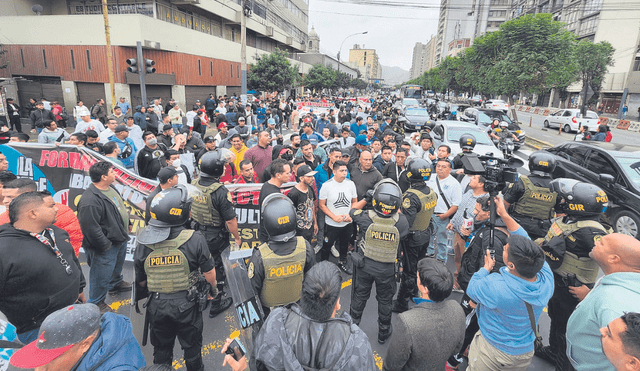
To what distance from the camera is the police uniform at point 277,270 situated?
2582 millimetres

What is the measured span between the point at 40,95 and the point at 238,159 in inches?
855

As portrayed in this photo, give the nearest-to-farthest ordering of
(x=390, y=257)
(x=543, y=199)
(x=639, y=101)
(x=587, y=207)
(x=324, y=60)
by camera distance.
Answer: (x=587, y=207)
(x=390, y=257)
(x=543, y=199)
(x=639, y=101)
(x=324, y=60)

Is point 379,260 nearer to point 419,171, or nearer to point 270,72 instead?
point 419,171

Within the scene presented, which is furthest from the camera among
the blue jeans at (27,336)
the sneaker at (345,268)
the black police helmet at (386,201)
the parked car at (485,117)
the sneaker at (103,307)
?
the parked car at (485,117)

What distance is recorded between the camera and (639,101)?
121 feet

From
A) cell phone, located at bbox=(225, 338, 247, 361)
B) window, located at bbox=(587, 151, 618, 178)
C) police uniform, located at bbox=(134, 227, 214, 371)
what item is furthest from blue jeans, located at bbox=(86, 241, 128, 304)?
window, located at bbox=(587, 151, 618, 178)

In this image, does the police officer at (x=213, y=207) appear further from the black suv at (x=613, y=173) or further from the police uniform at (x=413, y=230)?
the black suv at (x=613, y=173)

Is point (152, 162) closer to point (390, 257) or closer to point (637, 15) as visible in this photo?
point (390, 257)

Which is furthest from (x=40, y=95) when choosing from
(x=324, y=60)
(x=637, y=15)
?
(x=637, y=15)

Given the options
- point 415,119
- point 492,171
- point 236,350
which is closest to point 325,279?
point 236,350

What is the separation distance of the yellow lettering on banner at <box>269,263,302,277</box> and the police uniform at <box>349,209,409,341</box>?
937 millimetres

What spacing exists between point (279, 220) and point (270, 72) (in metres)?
26.6

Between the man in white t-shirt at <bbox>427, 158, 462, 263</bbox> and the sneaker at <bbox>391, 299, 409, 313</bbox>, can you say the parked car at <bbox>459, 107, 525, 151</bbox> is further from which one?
the sneaker at <bbox>391, 299, 409, 313</bbox>

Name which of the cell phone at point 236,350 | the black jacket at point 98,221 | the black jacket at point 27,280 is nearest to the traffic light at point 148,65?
the black jacket at point 98,221
